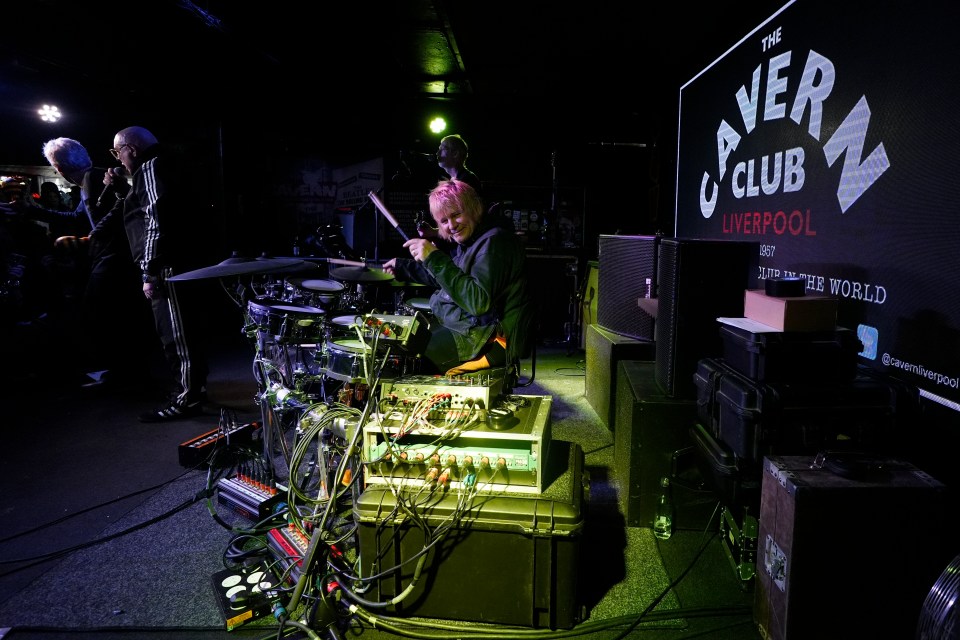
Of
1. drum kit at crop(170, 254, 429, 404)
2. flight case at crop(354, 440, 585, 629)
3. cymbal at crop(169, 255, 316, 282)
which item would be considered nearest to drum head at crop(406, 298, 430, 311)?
drum kit at crop(170, 254, 429, 404)

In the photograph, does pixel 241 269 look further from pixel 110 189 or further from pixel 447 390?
pixel 110 189

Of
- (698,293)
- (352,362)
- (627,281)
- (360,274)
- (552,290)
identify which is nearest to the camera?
(352,362)

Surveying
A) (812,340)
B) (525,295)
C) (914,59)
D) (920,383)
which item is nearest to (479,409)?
(525,295)

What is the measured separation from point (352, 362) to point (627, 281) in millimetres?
1975

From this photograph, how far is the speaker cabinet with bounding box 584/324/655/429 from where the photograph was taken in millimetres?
3322

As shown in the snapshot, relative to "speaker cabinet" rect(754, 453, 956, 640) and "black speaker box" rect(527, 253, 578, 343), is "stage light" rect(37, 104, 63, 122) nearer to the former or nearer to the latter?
"black speaker box" rect(527, 253, 578, 343)

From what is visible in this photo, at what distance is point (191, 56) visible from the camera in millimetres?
5223


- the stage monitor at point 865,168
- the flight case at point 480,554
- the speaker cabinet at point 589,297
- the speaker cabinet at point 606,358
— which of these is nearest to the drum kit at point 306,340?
the flight case at point 480,554

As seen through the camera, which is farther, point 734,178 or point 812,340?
point 734,178

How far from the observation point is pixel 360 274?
371cm

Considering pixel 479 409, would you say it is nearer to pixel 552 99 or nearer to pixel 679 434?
pixel 679 434

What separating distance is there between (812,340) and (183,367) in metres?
3.64

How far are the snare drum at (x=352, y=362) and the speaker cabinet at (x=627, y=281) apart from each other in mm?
1746

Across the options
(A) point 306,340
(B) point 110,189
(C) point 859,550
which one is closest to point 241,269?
(A) point 306,340
